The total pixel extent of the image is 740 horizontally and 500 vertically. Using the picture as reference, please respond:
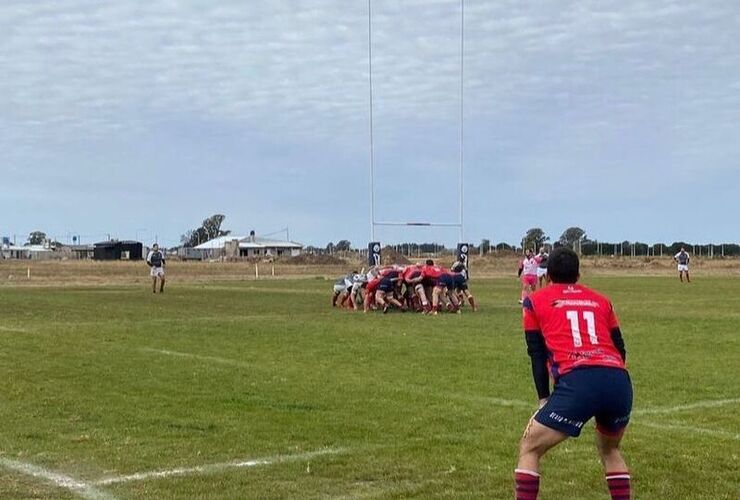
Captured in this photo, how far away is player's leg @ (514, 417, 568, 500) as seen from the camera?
5871mm

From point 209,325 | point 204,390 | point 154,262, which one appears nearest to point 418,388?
point 204,390

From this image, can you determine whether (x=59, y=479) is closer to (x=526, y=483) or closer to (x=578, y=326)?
(x=526, y=483)

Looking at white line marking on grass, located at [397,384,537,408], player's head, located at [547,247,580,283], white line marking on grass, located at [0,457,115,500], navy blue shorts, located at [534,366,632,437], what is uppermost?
player's head, located at [547,247,580,283]

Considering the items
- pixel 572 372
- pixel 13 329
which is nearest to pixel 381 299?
pixel 13 329

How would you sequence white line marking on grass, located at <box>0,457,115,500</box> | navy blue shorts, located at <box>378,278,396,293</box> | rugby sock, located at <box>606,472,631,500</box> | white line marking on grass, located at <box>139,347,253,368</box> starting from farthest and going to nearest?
navy blue shorts, located at <box>378,278,396,293</box>, white line marking on grass, located at <box>139,347,253,368</box>, white line marking on grass, located at <box>0,457,115,500</box>, rugby sock, located at <box>606,472,631,500</box>

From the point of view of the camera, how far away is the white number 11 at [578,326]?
5.89 meters

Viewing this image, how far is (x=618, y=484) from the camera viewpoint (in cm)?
616

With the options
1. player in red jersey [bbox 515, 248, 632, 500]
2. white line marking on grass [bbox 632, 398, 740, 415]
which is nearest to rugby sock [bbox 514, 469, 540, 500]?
player in red jersey [bbox 515, 248, 632, 500]

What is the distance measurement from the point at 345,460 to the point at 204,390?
405 centimetres

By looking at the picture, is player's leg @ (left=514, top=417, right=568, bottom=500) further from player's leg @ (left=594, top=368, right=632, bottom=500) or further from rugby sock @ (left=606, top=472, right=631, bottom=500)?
rugby sock @ (left=606, top=472, right=631, bottom=500)

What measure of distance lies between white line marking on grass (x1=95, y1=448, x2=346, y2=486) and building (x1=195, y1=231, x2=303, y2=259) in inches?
5049

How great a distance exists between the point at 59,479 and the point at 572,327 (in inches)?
157

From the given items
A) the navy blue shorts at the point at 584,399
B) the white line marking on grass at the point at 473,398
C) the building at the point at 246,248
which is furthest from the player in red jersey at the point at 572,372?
the building at the point at 246,248

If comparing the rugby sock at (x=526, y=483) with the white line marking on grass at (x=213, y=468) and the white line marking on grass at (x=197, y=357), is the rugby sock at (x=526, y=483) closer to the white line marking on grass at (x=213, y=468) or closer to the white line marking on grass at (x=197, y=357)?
the white line marking on grass at (x=213, y=468)
